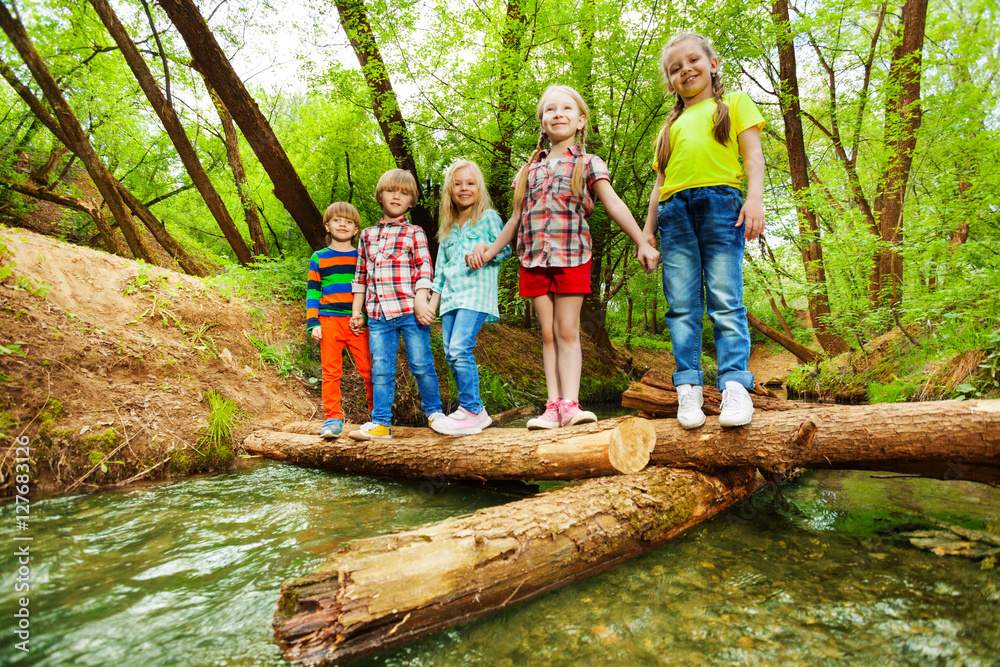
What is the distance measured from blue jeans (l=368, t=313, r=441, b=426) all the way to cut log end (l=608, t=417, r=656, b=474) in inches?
62.8

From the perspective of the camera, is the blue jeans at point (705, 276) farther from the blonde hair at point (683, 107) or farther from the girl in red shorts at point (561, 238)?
the girl in red shorts at point (561, 238)

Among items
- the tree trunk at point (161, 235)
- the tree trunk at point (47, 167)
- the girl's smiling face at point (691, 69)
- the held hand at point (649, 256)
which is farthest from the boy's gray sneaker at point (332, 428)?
the tree trunk at point (47, 167)

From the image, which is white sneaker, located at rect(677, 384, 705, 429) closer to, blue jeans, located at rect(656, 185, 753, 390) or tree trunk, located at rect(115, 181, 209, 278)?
blue jeans, located at rect(656, 185, 753, 390)

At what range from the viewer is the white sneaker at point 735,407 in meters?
2.52

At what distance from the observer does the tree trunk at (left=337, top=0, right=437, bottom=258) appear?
666cm

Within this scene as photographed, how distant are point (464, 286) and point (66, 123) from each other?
A: 24.3ft

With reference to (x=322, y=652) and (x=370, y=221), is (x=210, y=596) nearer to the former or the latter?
(x=322, y=652)

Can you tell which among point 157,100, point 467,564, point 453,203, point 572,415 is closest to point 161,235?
point 157,100

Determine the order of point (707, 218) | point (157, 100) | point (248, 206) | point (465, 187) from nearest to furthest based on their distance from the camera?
point (707, 218) → point (465, 187) → point (157, 100) → point (248, 206)

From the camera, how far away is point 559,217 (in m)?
3.29

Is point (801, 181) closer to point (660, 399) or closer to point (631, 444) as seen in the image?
point (660, 399)

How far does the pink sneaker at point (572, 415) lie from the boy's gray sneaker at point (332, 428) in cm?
188

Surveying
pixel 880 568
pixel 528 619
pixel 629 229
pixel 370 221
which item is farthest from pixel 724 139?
pixel 370 221

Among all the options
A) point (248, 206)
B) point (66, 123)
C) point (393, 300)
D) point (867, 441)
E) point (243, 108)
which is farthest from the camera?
point (248, 206)
